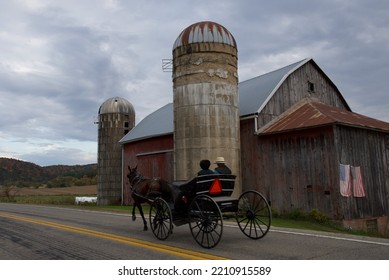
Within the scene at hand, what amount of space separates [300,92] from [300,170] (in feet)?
21.1

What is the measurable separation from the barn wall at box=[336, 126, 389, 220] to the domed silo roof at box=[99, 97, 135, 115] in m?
21.6

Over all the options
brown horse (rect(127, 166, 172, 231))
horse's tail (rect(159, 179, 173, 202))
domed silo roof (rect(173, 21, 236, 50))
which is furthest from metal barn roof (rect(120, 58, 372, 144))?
horse's tail (rect(159, 179, 173, 202))

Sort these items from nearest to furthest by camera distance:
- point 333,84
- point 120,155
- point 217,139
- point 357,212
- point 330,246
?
point 330,246
point 357,212
point 217,139
point 333,84
point 120,155

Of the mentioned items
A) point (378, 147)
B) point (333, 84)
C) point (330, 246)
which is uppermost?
point (333, 84)

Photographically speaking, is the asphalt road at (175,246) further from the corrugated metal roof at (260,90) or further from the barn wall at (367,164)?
the corrugated metal roof at (260,90)

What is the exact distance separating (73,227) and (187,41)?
11.4 metres

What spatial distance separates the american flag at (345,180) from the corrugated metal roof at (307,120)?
6.30ft

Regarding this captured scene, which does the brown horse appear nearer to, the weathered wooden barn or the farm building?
the farm building

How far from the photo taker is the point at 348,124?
16.0 meters

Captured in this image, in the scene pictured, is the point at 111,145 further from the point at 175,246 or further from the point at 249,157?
the point at 175,246

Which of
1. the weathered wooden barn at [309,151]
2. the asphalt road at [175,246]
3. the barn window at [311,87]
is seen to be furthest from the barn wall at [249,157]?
the asphalt road at [175,246]

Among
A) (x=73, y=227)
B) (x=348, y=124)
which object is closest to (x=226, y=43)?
(x=348, y=124)

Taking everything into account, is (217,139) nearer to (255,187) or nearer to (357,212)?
(255,187)

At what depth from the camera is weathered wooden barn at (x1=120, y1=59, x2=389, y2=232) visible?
15.8 meters
